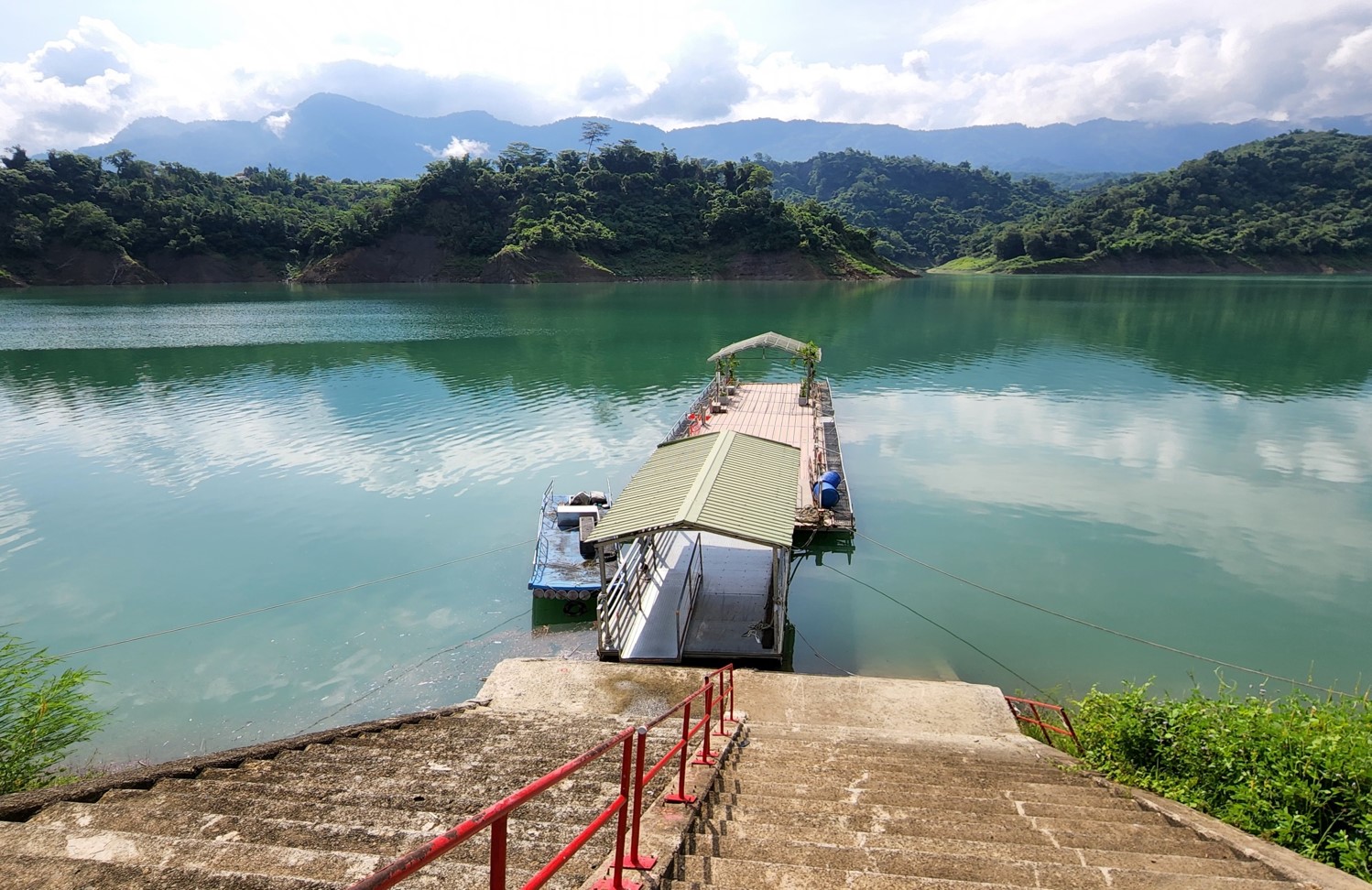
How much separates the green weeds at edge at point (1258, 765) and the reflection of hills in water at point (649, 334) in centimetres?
2763

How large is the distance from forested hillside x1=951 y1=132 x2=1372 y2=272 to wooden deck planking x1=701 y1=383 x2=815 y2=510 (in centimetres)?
11957

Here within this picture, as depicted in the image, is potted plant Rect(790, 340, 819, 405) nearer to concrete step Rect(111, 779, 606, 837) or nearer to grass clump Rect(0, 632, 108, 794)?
grass clump Rect(0, 632, 108, 794)

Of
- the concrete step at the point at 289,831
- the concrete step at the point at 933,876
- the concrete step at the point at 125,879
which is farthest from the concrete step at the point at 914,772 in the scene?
the concrete step at the point at 125,879

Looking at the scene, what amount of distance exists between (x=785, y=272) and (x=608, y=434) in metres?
90.0

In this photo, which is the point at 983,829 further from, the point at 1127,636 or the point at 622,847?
the point at 1127,636

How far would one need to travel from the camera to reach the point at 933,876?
464 cm

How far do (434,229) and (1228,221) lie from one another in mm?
137282

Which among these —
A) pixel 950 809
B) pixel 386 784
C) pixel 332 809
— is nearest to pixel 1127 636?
pixel 950 809

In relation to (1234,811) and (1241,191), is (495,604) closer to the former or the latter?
(1234,811)

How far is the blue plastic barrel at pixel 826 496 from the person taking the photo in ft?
58.5

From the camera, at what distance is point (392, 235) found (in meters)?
111

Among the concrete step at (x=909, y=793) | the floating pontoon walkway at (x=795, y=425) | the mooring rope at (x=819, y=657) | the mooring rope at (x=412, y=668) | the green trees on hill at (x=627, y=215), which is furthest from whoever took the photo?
the green trees on hill at (x=627, y=215)

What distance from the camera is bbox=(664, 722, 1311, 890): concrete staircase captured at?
4582 mm

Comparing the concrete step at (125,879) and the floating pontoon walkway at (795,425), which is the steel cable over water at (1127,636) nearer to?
the floating pontoon walkway at (795,425)
